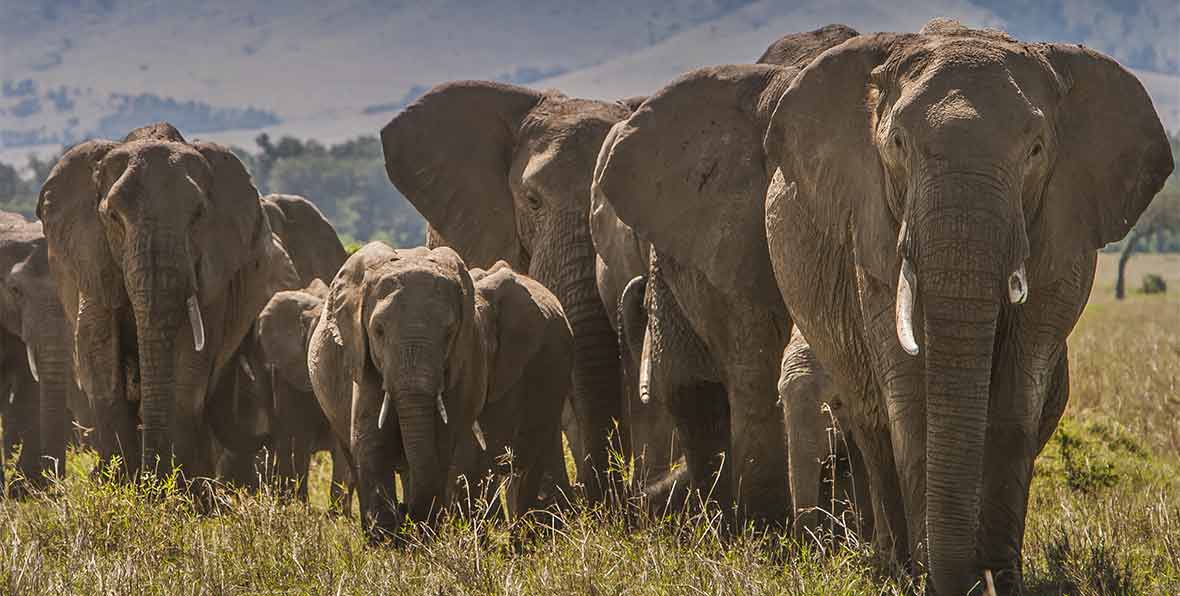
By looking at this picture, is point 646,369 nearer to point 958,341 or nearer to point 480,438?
point 480,438

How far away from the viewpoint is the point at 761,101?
7.78 meters

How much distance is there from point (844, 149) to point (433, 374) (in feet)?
7.96

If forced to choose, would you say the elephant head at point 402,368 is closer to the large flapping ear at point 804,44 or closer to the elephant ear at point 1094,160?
the large flapping ear at point 804,44

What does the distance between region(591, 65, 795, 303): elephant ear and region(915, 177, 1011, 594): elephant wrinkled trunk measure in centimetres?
222

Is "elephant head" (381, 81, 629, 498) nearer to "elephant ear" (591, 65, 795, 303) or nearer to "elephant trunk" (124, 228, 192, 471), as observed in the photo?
"elephant ear" (591, 65, 795, 303)

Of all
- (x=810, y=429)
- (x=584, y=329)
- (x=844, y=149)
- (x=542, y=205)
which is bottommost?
(x=584, y=329)

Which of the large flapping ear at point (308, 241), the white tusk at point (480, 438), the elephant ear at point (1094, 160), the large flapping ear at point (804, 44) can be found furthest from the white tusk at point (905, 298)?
the large flapping ear at point (308, 241)

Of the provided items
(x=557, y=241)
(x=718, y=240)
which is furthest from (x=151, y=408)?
(x=718, y=240)

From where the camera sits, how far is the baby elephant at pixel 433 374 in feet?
25.0

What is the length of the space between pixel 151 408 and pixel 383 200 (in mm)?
133860

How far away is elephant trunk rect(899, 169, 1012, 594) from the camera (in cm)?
517

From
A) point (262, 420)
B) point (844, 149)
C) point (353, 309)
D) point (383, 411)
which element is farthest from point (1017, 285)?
point (262, 420)

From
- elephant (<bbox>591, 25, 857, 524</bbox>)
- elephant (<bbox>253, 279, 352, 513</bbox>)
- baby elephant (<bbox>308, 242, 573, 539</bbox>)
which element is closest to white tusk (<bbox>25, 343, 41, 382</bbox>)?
elephant (<bbox>253, 279, 352, 513</bbox>)

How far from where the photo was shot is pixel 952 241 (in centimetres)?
518
